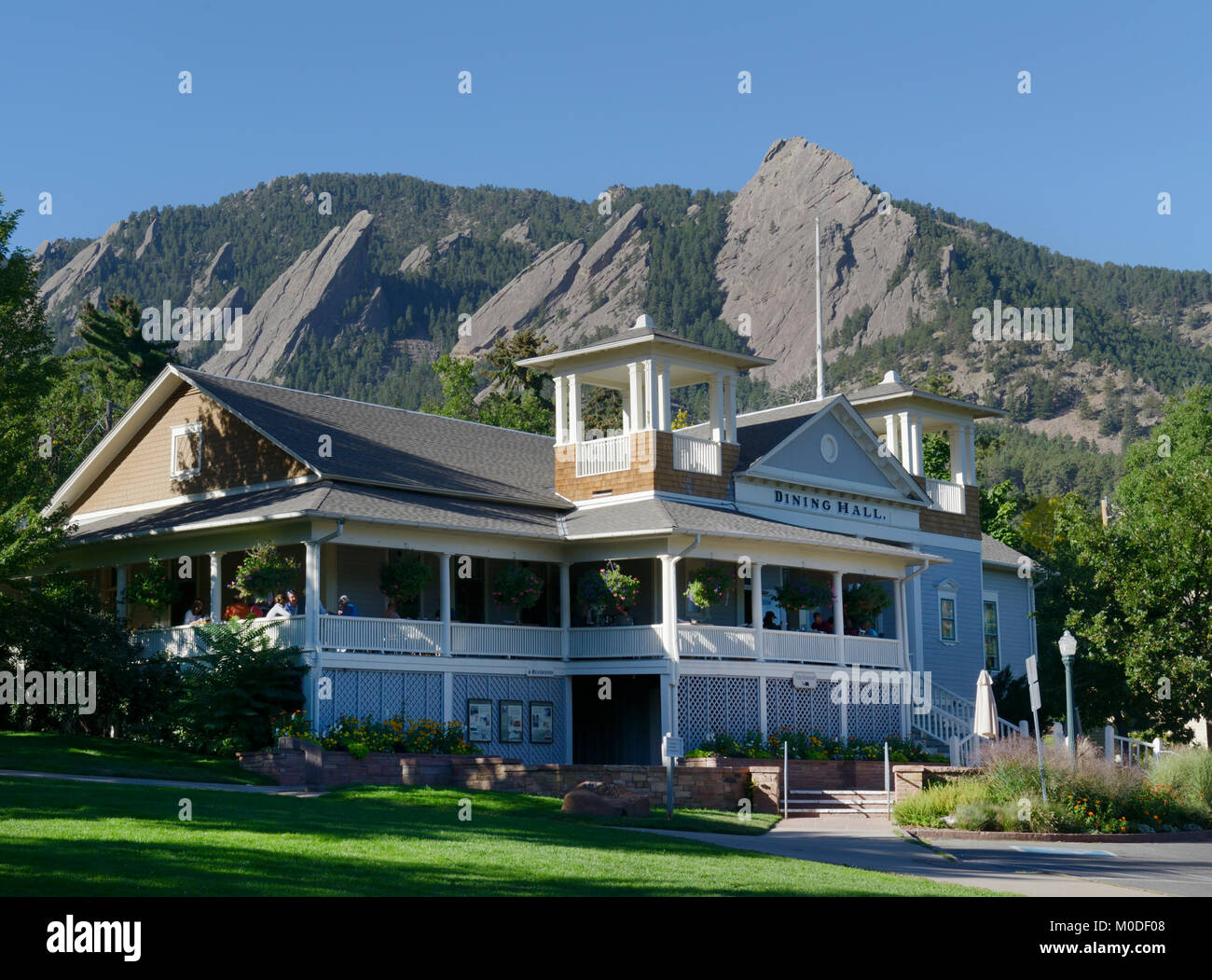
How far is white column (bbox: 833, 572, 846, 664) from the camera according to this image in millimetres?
33438

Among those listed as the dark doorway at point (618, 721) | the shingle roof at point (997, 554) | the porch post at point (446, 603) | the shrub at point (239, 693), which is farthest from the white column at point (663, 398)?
the shingle roof at point (997, 554)

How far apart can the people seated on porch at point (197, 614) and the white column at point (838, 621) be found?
13.8 metres

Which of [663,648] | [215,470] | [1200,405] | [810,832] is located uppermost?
[1200,405]

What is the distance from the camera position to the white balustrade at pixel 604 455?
109 ft

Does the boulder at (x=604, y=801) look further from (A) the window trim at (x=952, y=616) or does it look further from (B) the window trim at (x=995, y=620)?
(B) the window trim at (x=995, y=620)

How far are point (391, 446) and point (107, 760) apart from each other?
37.4ft

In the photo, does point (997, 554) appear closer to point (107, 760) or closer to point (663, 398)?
point (663, 398)

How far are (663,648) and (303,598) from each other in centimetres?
739

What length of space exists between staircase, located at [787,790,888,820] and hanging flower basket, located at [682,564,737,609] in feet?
15.8

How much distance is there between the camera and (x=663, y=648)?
3009 centimetres

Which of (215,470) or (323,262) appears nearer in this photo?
(215,470)
